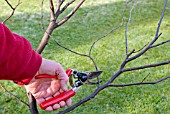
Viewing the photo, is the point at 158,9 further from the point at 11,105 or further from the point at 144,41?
the point at 11,105

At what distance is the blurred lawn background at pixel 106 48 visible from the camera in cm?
198

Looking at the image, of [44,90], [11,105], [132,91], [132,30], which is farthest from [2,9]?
[44,90]

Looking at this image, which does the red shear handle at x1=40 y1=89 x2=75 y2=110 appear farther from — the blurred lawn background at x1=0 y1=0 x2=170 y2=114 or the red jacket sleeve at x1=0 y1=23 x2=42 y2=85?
the blurred lawn background at x1=0 y1=0 x2=170 y2=114

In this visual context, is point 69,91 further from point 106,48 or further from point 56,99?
point 106,48

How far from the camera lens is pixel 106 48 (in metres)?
2.61

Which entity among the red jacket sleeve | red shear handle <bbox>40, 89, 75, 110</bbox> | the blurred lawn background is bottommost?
the blurred lawn background

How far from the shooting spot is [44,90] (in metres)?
1.00

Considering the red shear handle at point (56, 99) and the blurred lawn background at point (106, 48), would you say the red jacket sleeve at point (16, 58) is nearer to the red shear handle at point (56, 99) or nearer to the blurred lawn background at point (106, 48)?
the red shear handle at point (56, 99)

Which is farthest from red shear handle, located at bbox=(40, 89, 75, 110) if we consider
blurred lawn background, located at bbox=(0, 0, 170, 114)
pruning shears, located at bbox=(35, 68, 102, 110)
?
blurred lawn background, located at bbox=(0, 0, 170, 114)

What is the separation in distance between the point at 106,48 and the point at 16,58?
185 centimetres

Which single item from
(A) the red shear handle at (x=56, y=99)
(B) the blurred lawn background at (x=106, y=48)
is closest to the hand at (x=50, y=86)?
(A) the red shear handle at (x=56, y=99)

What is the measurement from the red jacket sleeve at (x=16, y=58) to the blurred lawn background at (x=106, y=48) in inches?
43.9

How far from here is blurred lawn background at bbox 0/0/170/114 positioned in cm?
198

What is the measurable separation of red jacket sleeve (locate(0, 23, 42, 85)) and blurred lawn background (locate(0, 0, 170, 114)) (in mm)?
1116
